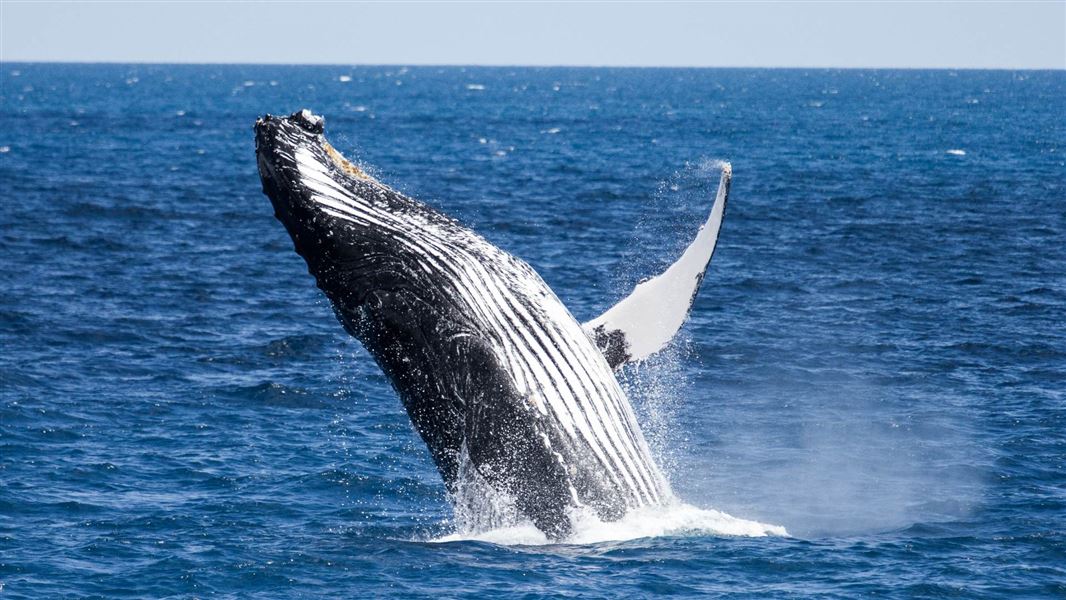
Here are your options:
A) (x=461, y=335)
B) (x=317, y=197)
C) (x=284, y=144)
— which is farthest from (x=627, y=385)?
(x=284, y=144)

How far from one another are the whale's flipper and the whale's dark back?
77cm

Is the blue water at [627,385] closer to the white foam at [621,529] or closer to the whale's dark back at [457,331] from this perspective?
the white foam at [621,529]

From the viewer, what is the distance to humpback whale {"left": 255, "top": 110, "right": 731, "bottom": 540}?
35.8 feet

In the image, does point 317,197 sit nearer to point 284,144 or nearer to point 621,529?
point 284,144

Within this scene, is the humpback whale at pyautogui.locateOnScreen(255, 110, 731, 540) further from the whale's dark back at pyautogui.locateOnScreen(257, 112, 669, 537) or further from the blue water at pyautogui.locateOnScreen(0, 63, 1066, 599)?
the blue water at pyautogui.locateOnScreen(0, 63, 1066, 599)

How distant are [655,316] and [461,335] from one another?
196 cm

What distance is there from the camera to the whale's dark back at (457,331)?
1091 centimetres

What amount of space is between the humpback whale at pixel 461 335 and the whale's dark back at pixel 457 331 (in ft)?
0.04

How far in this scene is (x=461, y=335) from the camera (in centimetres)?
1090

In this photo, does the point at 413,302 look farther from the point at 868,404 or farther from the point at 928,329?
the point at 928,329

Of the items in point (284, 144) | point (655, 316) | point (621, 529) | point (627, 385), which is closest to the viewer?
point (284, 144)

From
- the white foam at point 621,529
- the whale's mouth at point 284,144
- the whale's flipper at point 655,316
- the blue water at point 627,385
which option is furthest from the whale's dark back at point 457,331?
the blue water at point 627,385

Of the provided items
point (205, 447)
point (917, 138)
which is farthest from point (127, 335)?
point (917, 138)

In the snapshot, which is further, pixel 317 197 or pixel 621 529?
pixel 621 529
